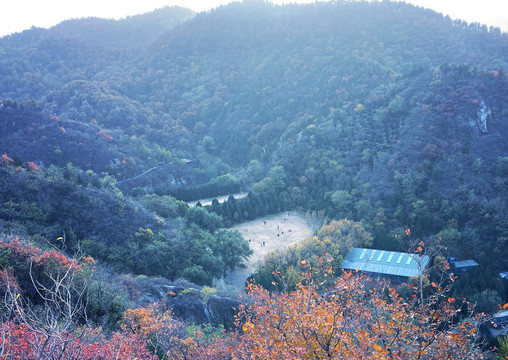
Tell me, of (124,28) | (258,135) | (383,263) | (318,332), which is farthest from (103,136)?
(124,28)

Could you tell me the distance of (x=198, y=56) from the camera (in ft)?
325

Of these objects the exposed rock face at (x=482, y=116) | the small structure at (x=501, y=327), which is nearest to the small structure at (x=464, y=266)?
the small structure at (x=501, y=327)

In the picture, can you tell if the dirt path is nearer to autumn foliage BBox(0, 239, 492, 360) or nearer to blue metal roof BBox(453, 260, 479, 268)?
blue metal roof BBox(453, 260, 479, 268)

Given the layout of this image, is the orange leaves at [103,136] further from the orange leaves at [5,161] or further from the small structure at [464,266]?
the small structure at [464,266]

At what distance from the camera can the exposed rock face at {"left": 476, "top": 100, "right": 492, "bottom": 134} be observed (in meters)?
45.7

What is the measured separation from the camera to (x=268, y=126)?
72.1 m

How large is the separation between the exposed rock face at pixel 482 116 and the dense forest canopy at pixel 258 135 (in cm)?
16

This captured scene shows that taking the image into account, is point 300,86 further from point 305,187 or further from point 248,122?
point 305,187

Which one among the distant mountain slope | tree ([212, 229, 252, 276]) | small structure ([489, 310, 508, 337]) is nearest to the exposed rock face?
small structure ([489, 310, 508, 337])

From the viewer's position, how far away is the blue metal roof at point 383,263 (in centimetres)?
3262

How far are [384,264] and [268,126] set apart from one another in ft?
141

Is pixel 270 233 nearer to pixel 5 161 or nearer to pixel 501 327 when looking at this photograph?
pixel 501 327

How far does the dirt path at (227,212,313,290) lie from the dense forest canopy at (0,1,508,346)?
1.50 m

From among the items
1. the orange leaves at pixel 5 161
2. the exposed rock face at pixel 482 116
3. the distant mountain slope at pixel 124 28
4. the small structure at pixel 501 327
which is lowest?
the small structure at pixel 501 327
